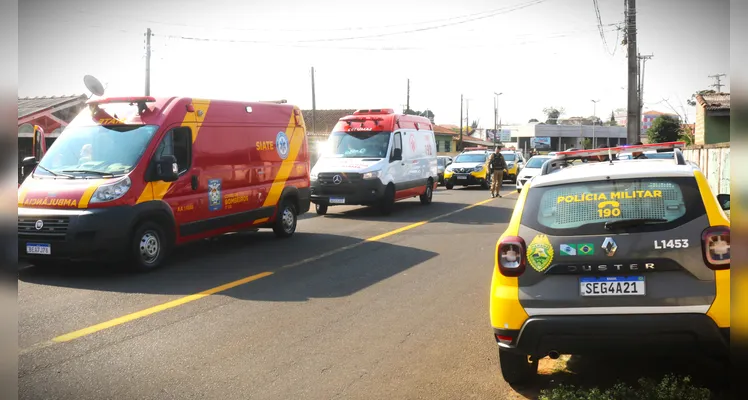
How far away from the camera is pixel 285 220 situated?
1232 cm

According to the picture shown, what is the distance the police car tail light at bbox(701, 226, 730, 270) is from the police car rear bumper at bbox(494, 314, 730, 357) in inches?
14.0

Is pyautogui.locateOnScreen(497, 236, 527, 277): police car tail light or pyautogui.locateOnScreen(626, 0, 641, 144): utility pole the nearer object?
pyautogui.locateOnScreen(497, 236, 527, 277): police car tail light

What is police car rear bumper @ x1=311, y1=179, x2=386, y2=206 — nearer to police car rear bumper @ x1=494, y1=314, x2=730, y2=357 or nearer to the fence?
the fence

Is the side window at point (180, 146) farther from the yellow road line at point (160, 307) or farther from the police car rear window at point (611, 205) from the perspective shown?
the police car rear window at point (611, 205)

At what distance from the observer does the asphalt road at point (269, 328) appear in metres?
4.67

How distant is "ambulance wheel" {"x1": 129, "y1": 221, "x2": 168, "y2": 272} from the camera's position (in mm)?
8641

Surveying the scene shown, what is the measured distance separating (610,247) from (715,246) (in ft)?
2.06

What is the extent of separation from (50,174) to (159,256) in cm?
185

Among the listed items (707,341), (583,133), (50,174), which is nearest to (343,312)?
(707,341)

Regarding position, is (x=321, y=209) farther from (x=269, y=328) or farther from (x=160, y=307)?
(x=269, y=328)

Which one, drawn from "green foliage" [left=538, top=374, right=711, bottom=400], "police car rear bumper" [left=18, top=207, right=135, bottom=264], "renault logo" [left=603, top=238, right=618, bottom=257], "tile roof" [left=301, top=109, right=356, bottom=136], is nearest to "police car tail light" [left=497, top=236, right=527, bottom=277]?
"renault logo" [left=603, top=238, right=618, bottom=257]

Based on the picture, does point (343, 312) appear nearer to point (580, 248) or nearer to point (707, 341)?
point (580, 248)

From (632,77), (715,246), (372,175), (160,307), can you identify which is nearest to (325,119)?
(632,77)

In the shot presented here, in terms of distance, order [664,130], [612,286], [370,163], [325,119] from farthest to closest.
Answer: [325,119], [664,130], [370,163], [612,286]
